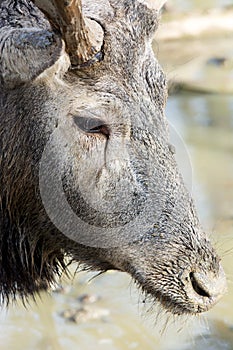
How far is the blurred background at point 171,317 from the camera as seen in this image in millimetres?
5387

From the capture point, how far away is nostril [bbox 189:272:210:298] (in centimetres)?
387

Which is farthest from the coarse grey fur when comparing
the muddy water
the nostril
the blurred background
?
the muddy water

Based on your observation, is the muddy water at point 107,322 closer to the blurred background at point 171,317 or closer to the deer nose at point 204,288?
the blurred background at point 171,317

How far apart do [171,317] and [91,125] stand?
4.44 feet

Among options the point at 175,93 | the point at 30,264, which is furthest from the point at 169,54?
the point at 30,264

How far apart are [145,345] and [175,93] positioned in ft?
13.0

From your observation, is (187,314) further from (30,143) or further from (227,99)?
(227,99)

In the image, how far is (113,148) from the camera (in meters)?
3.75

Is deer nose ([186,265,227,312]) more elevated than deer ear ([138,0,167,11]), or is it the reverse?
deer ear ([138,0,167,11])

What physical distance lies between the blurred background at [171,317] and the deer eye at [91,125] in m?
1.00

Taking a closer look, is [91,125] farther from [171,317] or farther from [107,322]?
[107,322]

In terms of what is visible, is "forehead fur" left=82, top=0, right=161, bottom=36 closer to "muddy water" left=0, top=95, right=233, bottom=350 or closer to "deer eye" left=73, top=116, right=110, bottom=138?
"deer eye" left=73, top=116, right=110, bottom=138

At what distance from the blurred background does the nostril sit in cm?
34

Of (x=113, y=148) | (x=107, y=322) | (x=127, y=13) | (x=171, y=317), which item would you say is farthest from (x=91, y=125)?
(x=107, y=322)
